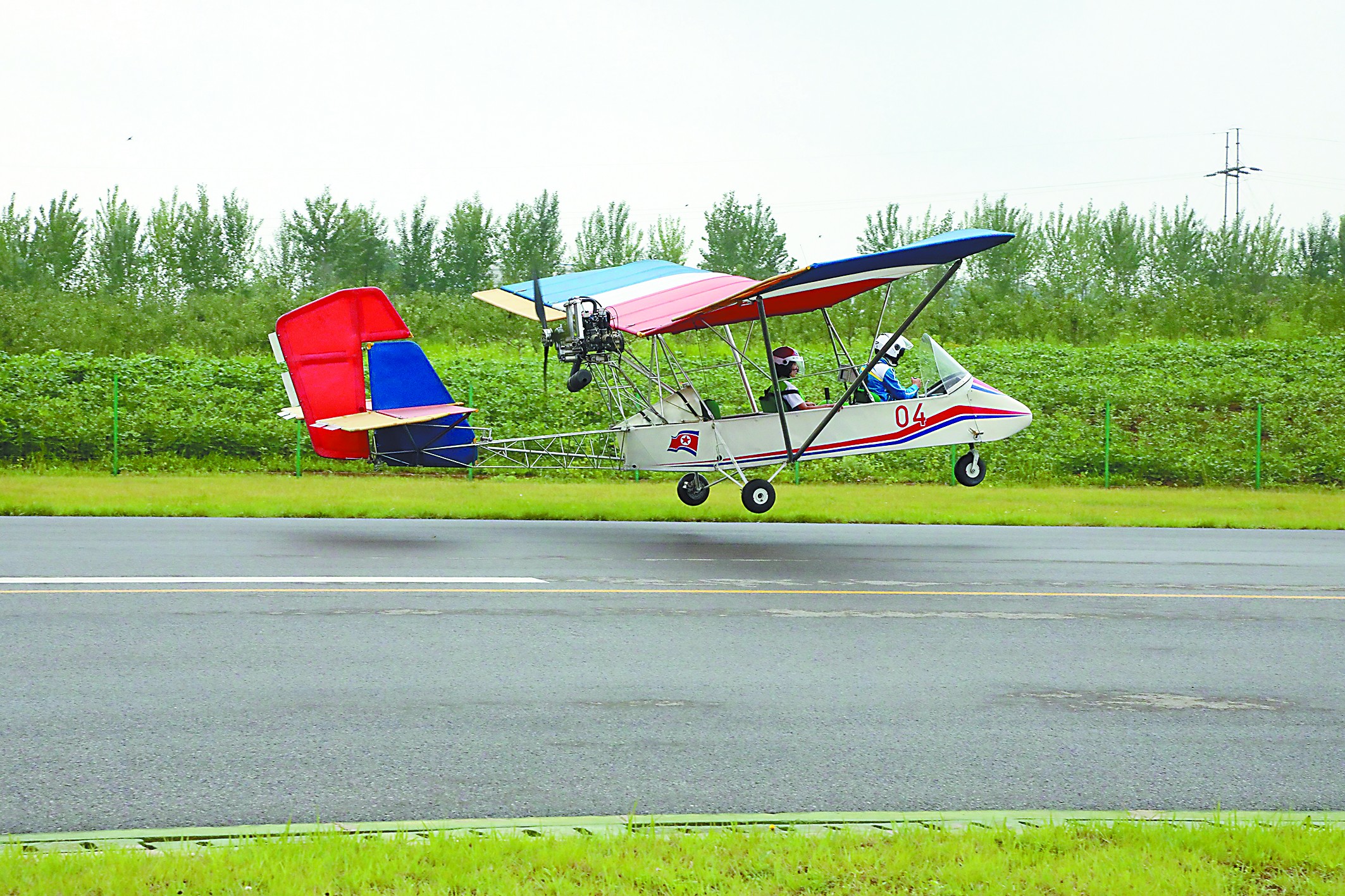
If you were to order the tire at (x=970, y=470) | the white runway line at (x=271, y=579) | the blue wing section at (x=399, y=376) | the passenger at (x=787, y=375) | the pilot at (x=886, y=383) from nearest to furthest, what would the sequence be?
the white runway line at (x=271, y=579)
the blue wing section at (x=399, y=376)
the pilot at (x=886, y=383)
the passenger at (x=787, y=375)
the tire at (x=970, y=470)

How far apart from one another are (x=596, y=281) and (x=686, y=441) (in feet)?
14.6

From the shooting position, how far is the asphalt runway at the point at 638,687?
525 centimetres

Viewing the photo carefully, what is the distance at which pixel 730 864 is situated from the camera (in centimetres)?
424

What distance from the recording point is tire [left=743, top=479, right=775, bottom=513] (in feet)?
54.9

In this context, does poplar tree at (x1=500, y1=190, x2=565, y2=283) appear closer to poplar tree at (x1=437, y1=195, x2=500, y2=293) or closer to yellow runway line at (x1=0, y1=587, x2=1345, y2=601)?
poplar tree at (x1=437, y1=195, x2=500, y2=293)

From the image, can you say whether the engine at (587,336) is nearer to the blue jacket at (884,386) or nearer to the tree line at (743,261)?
the blue jacket at (884,386)

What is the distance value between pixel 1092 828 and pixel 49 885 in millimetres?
3914

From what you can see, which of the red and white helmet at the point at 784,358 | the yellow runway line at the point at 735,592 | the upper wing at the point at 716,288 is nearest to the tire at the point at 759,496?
the red and white helmet at the point at 784,358

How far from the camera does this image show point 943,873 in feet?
13.8

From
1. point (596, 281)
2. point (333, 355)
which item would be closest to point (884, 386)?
point (596, 281)

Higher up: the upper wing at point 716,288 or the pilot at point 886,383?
the upper wing at point 716,288

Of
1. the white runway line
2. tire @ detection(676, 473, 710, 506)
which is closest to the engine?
tire @ detection(676, 473, 710, 506)

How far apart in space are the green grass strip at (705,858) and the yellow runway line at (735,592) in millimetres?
6084

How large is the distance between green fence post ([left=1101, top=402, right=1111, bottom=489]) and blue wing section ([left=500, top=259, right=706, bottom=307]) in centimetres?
1419
